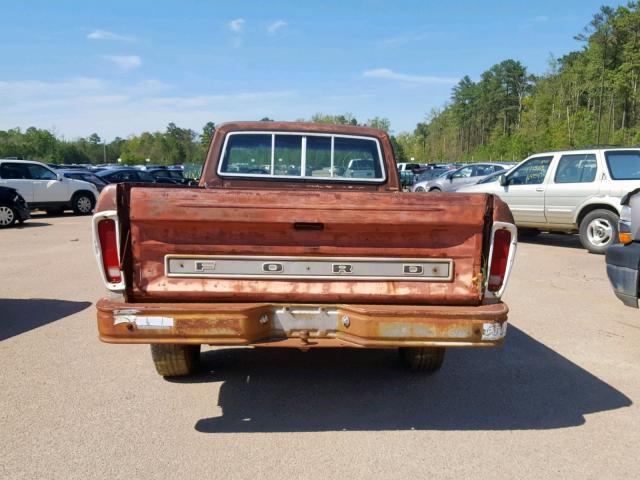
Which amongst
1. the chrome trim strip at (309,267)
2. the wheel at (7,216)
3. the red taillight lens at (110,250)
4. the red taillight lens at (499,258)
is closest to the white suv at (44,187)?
the wheel at (7,216)

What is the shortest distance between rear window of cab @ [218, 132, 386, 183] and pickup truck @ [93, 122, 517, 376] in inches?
83.9

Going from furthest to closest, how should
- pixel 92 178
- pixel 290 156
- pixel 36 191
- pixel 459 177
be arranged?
pixel 92 178, pixel 459 177, pixel 36 191, pixel 290 156

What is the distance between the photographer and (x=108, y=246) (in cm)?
314

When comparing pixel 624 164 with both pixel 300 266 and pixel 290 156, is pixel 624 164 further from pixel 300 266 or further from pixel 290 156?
pixel 300 266

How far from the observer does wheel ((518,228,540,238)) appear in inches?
495

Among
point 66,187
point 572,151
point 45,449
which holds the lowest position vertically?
point 45,449

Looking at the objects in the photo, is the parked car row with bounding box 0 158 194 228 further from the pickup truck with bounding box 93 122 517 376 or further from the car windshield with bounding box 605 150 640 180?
the pickup truck with bounding box 93 122 517 376

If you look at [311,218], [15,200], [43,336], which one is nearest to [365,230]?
[311,218]

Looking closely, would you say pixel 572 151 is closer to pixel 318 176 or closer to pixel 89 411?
pixel 318 176

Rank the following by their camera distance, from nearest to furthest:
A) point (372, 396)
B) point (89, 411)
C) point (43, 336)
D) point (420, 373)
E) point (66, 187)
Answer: point (89, 411) < point (372, 396) < point (420, 373) < point (43, 336) < point (66, 187)

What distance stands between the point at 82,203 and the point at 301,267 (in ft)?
55.1

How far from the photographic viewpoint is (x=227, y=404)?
12.4 ft

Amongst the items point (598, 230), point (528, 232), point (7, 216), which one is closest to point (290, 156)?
point (598, 230)

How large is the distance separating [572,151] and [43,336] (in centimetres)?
962
